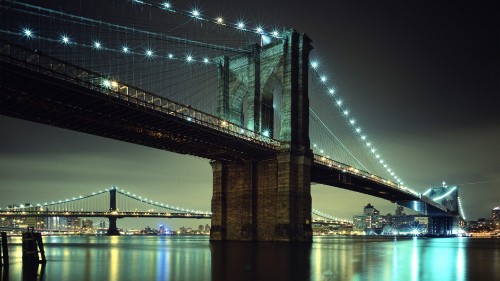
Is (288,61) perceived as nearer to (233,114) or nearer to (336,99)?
→ (233,114)

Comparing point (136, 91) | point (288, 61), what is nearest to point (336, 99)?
point (288, 61)

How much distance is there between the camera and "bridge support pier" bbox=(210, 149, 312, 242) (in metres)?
46.9

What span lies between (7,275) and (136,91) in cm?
1921

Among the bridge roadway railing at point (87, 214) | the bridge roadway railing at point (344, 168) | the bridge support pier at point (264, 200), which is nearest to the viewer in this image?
the bridge support pier at point (264, 200)

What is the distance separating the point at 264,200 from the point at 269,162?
368 cm

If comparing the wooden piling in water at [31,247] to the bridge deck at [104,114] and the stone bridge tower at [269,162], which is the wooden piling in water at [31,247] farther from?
the stone bridge tower at [269,162]

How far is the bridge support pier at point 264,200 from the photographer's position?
46.9m

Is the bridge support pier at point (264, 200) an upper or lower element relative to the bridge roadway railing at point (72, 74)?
lower

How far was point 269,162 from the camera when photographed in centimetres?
4931

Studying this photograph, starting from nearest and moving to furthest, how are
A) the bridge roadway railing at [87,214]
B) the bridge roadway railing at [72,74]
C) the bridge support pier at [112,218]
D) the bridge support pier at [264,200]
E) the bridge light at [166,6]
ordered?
the bridge roadway railing at [72,74], the bridge light at [166,6], the bridge support pier at [264,200], the bridge roadway railing at [87,214], the bridge support pier at [112,218]

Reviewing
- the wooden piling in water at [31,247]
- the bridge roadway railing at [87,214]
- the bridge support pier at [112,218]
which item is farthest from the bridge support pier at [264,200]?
the bridge support pier at [112,218]

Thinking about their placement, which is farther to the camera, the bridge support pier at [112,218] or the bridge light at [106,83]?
the bridge support pier at [112,218]

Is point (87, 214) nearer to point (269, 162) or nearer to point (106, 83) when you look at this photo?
point (269, 162)

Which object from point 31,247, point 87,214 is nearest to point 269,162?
point 31,247
